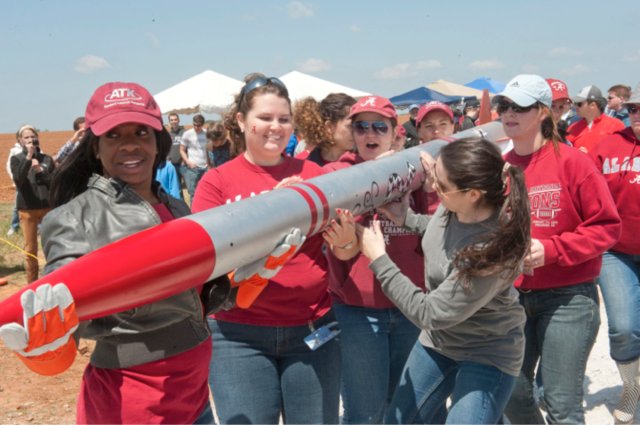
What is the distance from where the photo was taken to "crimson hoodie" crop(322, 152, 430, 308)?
11.1ft

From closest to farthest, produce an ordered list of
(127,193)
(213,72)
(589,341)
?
(127,193), (589,341), (213,72)

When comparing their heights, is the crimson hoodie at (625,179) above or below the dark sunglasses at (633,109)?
below

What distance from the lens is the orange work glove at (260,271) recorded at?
2.55 meters

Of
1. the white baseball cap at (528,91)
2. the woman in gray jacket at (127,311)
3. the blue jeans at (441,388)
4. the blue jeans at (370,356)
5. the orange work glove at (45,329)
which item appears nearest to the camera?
the orange work glove at (45,329)

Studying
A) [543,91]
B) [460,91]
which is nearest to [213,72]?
[460,91]

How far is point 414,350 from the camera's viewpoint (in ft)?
10.4

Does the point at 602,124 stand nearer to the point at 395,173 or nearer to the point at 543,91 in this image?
the point at 543,91

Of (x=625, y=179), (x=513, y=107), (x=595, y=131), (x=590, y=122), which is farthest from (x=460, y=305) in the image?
(x=590, y=122)

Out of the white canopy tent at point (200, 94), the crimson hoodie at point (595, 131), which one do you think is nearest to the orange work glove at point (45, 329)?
the crimson hoodie at point (595, 131)

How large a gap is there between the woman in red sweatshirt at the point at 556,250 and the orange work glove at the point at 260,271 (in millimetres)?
1368

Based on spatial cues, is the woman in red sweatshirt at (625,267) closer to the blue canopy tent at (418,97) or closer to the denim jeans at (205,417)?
the denim jeans at (205,417)

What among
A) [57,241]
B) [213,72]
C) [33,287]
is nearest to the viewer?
[33,287]

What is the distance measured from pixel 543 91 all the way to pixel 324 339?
6.32 feet

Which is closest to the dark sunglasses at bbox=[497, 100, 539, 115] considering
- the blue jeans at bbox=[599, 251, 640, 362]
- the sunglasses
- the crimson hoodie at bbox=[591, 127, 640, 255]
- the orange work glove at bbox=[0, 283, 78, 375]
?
the sunglasses
